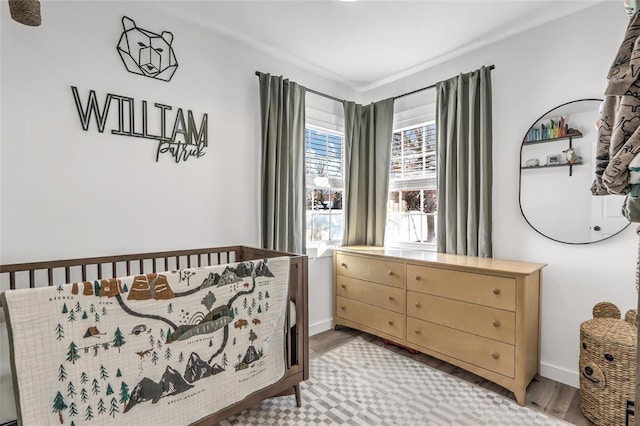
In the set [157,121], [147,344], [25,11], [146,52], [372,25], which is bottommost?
[147,344]

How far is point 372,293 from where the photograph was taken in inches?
107

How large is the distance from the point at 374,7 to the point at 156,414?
254 centimetres

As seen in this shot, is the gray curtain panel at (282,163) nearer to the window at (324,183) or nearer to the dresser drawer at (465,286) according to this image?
the window at (324,183)

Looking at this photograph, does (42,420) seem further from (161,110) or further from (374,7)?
(374,7)

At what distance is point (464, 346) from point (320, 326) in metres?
1.34

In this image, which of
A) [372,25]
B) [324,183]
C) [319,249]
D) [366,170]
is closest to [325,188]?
[324,183]

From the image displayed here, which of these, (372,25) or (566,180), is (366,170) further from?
(566,180)

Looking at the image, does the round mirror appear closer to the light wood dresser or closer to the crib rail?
the light wood dresser

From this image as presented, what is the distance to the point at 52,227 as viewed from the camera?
171cm

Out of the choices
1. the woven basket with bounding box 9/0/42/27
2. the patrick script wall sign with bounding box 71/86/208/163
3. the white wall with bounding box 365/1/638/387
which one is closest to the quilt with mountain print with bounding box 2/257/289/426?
the woven basket with bounding box 9/0/42/27

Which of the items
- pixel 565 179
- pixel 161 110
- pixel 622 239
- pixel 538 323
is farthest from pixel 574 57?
pixel 161 110

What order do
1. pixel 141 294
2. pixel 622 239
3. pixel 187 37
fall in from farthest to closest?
1. pixel 187 37
2. pixel 622 239
3. pixel 141 294

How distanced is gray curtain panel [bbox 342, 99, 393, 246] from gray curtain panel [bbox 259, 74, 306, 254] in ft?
2.10

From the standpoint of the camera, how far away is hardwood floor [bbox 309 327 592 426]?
1.80 meters
